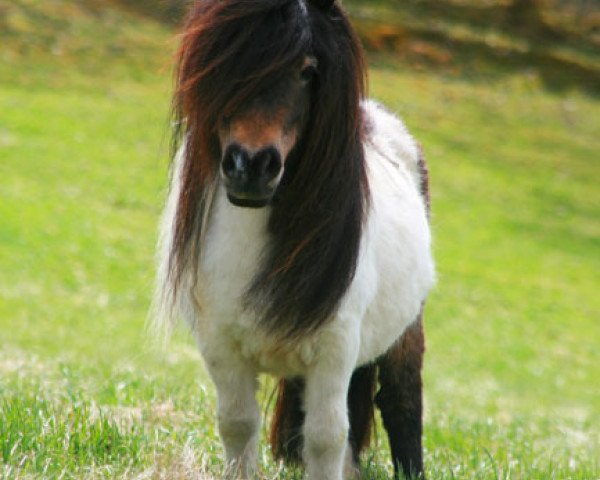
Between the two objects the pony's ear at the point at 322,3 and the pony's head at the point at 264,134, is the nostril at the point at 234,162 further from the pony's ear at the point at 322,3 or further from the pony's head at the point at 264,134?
the pony's ear at the point at 322,3

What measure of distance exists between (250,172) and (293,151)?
0.49 m

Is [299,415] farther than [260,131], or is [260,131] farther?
[299,415]

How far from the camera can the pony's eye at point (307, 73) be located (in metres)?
4.06

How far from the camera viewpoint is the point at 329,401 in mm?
4453

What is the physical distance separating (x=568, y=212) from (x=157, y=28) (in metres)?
16.1

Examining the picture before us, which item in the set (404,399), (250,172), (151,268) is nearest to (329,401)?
(250,172)

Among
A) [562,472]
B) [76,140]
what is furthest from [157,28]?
[562,472]

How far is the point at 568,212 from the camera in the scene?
30.4 m

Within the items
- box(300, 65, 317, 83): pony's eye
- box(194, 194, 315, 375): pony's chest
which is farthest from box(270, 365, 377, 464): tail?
box(300, 65, 317, 83): pony's eye

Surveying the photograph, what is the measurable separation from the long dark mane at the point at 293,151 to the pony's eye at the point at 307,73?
41 millimetres

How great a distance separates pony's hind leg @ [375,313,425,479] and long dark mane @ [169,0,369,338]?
1371 millimetres

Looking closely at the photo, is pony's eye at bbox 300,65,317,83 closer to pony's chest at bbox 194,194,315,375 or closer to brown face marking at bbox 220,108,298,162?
brown face marking at bbox 220,108,298,162

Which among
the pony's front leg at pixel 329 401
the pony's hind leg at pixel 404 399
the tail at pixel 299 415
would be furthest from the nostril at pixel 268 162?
the pony's hind leg at pixel 404 399

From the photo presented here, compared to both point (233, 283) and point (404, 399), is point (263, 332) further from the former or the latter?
point (404, 399)
